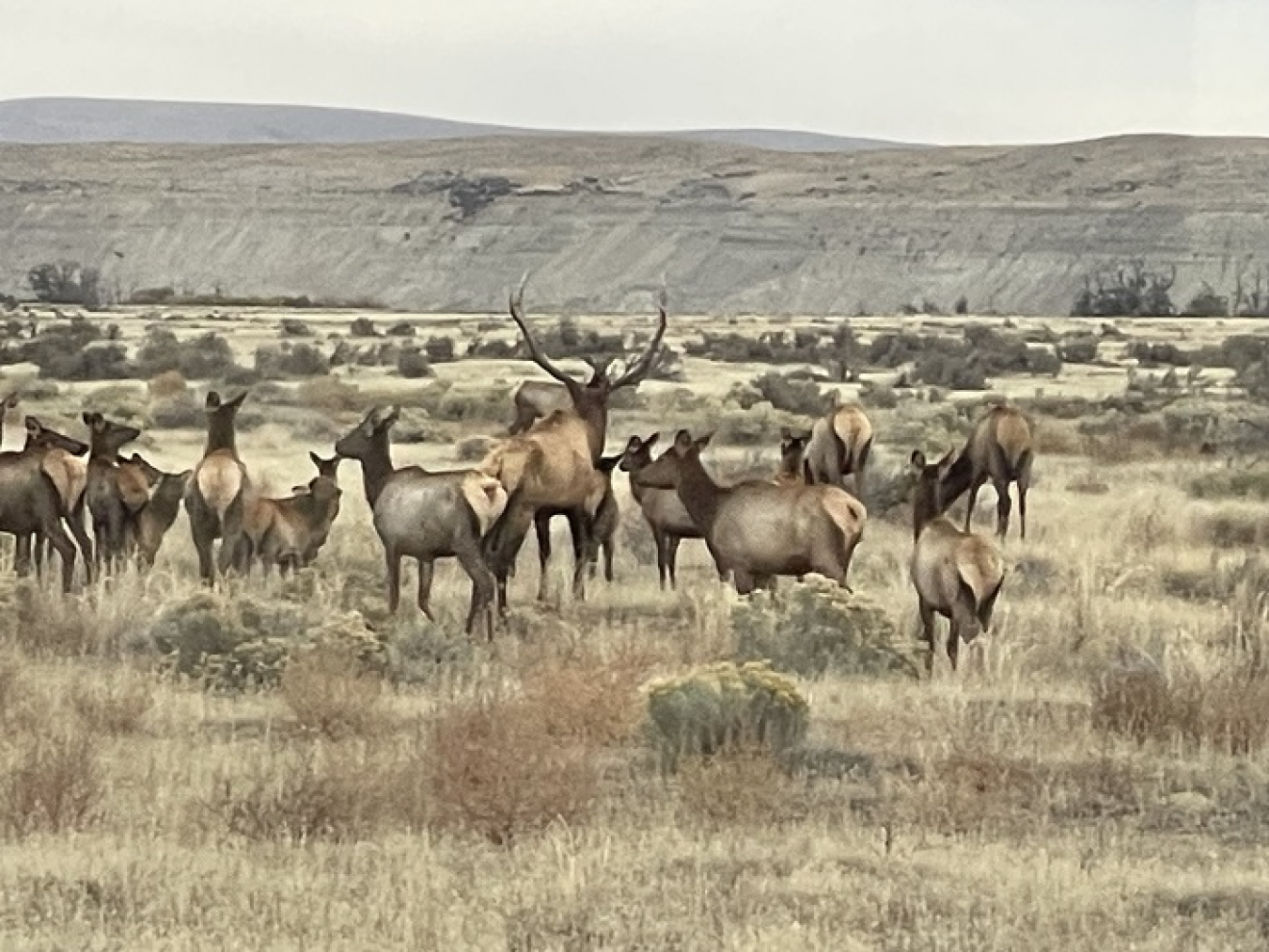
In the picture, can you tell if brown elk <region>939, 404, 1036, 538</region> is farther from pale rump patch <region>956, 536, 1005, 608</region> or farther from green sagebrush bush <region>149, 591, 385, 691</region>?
green sagebrush bush <region>149, 591, 385, 691</region>

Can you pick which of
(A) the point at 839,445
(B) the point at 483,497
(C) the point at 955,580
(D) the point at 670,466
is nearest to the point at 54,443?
(B) the point at 483,497

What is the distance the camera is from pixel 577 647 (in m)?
14.5

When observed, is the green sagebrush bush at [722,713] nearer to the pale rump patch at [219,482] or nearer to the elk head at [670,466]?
the elk head at [670,466]

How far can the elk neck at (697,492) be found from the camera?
1591 cm

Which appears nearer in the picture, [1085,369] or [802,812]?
[802,812]

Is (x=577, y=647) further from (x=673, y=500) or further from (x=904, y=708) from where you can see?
(x=673, y=500)

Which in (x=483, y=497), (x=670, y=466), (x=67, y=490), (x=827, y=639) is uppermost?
(x=670, y=466)

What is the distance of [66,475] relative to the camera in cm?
1695

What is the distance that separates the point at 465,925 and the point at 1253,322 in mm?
82211

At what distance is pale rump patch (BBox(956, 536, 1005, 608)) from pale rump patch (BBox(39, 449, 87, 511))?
20.7ft

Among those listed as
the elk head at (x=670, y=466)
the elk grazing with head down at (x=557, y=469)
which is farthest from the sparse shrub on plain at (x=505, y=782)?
the elk head at (x=670, y=466)

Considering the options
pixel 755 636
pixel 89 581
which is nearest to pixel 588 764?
pixel 755 636

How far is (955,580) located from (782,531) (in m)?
1.45

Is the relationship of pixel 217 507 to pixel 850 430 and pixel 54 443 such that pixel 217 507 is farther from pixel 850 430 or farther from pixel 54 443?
pixel 850 430
